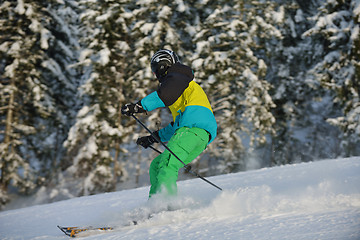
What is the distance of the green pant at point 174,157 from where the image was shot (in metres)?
3.43

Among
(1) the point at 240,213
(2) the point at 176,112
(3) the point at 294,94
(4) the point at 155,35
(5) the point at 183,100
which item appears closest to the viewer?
(1) the point at 240,213

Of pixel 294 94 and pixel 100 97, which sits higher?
pixel 100 97

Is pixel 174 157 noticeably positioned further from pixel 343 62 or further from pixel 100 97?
pixel 343 62

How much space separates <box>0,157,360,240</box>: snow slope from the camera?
2.33 meters

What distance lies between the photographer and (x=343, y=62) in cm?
1406

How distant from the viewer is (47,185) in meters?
15.5

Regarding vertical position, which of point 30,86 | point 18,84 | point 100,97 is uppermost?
point 18,84

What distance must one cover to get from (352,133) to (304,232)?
13354mm

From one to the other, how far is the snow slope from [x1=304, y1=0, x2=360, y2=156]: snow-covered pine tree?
9.62 metres

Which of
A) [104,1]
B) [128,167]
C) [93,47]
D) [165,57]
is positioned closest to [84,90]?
[93,47]

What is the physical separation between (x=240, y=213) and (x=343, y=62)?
42.8 feet

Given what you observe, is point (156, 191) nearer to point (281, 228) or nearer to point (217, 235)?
point (217, 235)

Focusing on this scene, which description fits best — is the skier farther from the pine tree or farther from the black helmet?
the pine tree

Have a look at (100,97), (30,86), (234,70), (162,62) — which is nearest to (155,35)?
(100,97)
